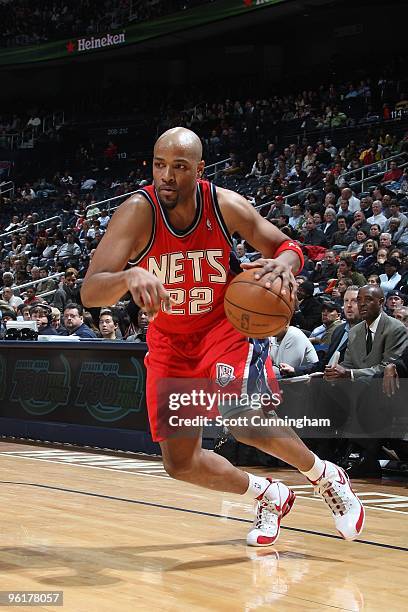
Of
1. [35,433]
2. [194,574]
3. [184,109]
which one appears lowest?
[35,433]

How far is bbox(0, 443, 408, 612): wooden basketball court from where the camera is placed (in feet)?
Result: 11.2

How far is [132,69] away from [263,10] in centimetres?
825

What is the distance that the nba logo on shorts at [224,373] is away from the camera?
4238 mm

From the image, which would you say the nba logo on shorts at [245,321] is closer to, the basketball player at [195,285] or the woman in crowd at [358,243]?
the basketball player at [195,285]

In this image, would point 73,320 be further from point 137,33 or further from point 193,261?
point 137,33

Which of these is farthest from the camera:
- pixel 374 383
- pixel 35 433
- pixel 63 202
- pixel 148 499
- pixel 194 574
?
pixel 63 202

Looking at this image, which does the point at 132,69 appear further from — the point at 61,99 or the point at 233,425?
the point at 233,425

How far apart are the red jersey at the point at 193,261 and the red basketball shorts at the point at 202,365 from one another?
62 millimetres

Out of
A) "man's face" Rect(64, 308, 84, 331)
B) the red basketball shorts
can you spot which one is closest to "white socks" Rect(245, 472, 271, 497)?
the red basketball shorts

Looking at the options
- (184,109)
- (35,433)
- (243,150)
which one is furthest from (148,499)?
(184,109)

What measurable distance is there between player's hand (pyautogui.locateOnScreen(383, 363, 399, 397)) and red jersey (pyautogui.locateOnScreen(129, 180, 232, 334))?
2.97m

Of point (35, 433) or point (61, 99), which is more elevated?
point (61, 99)

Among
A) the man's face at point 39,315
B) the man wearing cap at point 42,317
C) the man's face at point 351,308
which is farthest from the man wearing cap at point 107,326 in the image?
the man's face at point 351,308

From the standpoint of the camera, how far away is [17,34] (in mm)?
29562
